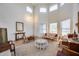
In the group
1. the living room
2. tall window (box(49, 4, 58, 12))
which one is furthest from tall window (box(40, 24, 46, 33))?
tall window (box(49, 4, 58, 12))

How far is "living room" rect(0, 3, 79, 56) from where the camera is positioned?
2102mm

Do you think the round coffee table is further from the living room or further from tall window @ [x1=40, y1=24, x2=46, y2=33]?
tall window @ [x1=40, y1=24, x2=46, y2=33]

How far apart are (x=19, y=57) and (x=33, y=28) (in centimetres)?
63

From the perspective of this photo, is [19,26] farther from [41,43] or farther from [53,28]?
[53,28]

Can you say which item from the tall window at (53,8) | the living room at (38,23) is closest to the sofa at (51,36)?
the living room at (38,23)

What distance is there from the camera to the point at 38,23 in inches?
87.4

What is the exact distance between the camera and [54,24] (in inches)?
85.4

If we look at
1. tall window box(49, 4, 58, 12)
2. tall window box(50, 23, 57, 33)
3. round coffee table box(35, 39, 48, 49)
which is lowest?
round coffee table box(35, 39, 48, 49)

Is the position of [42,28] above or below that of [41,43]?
above

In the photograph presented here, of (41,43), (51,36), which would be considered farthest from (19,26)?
(51,36)

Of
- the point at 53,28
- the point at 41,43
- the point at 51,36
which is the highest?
the point at 53,28

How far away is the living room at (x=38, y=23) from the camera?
2.10 meters

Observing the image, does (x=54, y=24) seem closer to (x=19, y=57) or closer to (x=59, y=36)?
(x=59, y=36)

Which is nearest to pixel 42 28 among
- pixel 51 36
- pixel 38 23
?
pixel 38 23
